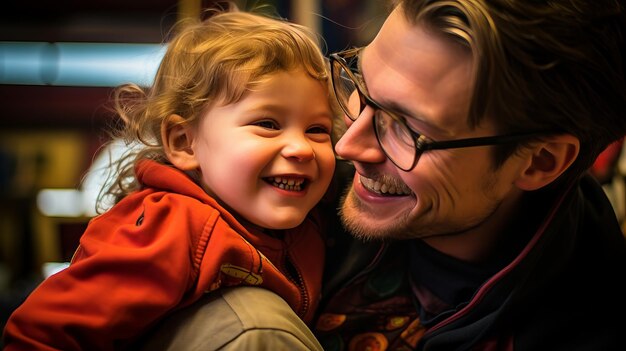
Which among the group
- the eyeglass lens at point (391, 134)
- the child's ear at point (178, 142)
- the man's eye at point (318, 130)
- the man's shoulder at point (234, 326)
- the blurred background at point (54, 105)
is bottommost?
the blurred background at point (54, 105)

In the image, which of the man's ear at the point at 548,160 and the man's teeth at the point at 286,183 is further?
the man's teeth at the point at 286,183

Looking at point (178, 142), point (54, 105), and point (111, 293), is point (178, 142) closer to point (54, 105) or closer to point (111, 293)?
point (111, 293)

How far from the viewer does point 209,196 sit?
4.19ft

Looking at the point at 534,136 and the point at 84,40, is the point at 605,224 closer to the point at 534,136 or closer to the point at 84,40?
the point at 534,136

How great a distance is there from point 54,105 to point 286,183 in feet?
6.96

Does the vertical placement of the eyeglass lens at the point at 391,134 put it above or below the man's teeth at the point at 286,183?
above

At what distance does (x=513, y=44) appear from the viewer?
1051mm

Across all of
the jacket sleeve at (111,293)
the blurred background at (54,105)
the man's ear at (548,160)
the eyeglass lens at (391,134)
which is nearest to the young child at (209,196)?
the jacket sleeve at (111,293)

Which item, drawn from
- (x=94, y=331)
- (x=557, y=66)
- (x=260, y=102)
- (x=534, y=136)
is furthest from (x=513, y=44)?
(x=94, y=331)

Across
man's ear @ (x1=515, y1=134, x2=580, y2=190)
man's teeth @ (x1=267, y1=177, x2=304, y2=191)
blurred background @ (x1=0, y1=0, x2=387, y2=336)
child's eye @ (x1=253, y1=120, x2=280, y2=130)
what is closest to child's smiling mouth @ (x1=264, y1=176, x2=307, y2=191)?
man's teeth @ (x1=267, y1=177, x2=304, y2=191)

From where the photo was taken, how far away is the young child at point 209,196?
41.2 inches

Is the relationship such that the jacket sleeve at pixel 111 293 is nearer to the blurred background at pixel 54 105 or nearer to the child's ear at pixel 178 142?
the child's ear at pixel 178 142

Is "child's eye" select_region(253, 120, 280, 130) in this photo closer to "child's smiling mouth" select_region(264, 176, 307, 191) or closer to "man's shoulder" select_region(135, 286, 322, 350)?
"child's smiling mouth" select_region(264, 176, 307, 191)

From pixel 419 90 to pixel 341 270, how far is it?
1.53 feet
